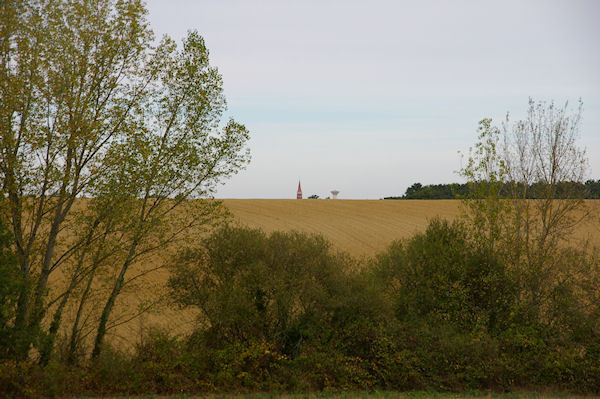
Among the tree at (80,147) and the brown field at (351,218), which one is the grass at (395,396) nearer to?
the tree at (80,147)

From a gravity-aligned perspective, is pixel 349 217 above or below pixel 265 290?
above

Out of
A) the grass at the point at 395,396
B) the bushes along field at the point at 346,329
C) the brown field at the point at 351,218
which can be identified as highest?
the brown field at the point at 351,218

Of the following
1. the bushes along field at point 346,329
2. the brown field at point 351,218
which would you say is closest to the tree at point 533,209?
the bushes along field at point 346,329

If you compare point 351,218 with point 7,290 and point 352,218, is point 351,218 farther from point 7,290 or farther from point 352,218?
point 7,290

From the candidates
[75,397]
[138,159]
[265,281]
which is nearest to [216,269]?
[265,281]

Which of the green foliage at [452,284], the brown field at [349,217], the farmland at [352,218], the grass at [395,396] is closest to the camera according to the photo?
the grass at [395,396]

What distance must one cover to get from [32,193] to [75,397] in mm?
5291

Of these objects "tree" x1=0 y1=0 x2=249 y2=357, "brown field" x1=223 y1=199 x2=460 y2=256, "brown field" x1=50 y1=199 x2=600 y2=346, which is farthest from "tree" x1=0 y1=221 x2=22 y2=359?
"brown field" x1=223 y1=199 x2=460 y2=256

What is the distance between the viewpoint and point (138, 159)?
15.6m

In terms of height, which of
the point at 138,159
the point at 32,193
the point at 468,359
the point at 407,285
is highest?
the point at 138,159

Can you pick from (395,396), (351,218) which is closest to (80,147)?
(395,396)

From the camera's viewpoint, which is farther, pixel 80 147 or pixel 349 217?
pixel 349 217

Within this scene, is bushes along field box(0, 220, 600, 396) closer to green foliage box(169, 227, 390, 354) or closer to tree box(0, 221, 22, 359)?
green foliage box(169, 227, 390, 354)

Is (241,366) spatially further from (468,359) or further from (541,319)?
(541,319)
